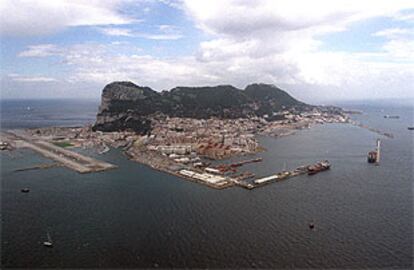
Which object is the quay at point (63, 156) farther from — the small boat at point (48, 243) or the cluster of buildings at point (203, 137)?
the small boat at point (48, 243)

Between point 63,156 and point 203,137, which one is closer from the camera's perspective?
point 63,156

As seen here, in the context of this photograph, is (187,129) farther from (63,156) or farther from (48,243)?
(48,243)

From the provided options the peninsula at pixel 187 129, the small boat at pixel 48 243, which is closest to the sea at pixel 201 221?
the small boat at pixel 48 243

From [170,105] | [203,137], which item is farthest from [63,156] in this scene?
[170,105]

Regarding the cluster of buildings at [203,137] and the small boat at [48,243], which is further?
the cluster of buildings at [203,137]

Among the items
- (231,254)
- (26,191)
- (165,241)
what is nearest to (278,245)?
(231,254)

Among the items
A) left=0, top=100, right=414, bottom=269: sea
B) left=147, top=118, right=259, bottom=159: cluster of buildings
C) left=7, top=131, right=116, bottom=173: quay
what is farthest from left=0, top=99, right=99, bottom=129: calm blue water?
left=0, top=100, right=414, bottom=269: sea
